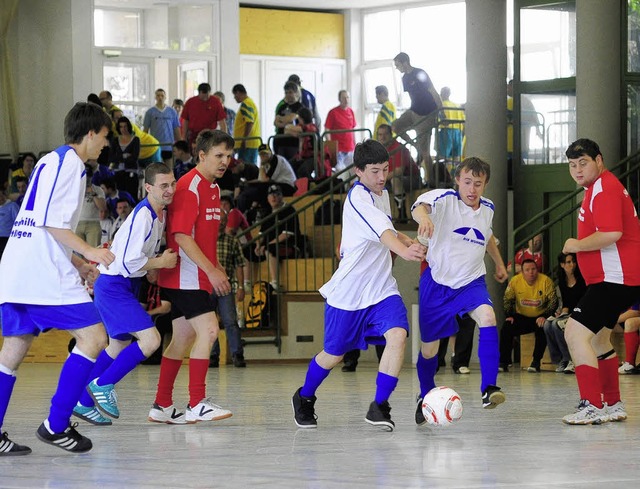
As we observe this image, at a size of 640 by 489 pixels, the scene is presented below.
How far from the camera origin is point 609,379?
7566 mm

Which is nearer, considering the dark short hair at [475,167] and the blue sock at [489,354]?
the blue sock at [489,354]

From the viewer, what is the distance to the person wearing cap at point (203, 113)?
19422 mm

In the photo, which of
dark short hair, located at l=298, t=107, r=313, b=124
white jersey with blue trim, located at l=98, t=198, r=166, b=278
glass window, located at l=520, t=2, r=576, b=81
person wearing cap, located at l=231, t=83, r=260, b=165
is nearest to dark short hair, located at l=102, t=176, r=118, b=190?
person wearing cap, located at l=231, t=83, r=260, b=165

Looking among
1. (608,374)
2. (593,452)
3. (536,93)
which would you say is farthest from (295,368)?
(593,452)

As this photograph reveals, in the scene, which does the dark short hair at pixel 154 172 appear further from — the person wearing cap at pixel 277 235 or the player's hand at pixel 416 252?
the person wearing cap at pixel 277 235

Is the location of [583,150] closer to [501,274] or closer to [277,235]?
[501,274]

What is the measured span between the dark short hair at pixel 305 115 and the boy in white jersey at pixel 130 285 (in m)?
10.7

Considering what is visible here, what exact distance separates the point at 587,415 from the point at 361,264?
63.1 inches

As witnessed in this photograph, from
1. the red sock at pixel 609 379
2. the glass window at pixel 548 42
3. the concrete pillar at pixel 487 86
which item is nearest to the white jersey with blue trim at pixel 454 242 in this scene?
the red sock at pixel 609 379

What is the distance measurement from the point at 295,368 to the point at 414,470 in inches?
325

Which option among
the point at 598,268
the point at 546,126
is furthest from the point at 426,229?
the point at 546,126

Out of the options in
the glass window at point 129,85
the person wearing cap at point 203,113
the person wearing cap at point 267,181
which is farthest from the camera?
the glass window at point 129,85

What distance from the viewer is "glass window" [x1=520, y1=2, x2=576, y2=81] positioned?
51.1ft

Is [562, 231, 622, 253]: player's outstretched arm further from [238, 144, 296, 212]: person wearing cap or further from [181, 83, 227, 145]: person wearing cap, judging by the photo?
[181, 83, 227, 145]: person wearing cap
